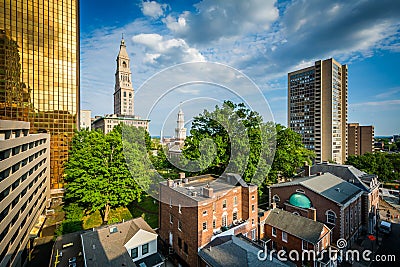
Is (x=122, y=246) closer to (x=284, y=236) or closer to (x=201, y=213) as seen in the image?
(x=201, y=213)

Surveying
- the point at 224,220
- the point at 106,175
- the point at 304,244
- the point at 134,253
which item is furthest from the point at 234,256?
the point at 106,175

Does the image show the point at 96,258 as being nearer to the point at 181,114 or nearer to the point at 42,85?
the point at 181,114

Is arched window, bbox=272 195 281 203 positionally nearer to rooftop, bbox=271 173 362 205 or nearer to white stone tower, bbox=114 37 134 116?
rooftop, bbox=271 173 362 205

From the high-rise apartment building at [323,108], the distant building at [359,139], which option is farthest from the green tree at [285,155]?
the distant building at [359,139]

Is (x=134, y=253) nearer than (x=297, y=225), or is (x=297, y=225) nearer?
(x=134, y=253)

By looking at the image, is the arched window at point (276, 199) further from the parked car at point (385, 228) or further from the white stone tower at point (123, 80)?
the white stone tower at point (123, 80)

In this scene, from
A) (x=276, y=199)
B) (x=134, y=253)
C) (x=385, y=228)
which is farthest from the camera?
(x=276, y=199)
